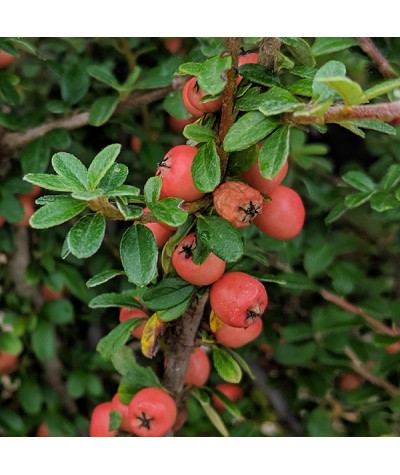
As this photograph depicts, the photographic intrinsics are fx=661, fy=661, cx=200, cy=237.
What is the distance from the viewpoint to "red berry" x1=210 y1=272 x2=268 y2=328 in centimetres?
63

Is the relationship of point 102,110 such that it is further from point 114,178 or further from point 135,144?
point 114,178

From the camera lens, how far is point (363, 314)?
106 cm

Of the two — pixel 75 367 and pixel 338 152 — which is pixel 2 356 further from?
pixel 338 152

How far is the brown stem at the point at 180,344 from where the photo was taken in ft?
2.36

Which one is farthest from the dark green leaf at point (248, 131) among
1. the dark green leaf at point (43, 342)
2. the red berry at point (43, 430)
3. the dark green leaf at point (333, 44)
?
the red berry at point (43, 430)

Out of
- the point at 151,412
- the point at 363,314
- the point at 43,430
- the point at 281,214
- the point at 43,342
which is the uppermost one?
the point at 281,214

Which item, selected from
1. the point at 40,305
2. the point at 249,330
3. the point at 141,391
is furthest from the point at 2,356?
the point at 249,330

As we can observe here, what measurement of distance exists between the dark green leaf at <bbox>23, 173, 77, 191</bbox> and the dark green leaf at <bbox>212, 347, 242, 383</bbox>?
295mm

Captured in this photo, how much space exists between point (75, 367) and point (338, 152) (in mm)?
961

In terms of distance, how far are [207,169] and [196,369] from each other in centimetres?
33

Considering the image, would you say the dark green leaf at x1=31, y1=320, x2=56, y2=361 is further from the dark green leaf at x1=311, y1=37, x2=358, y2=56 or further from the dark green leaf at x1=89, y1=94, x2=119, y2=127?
the dark green leaf at x1=311, y1=37, x2=358, y2=56

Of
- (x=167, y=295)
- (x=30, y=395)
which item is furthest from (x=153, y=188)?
(x=30, y=395)

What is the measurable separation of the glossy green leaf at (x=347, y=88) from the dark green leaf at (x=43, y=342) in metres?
0.77
